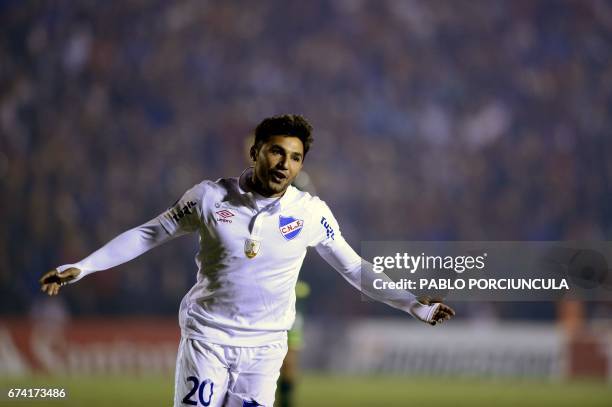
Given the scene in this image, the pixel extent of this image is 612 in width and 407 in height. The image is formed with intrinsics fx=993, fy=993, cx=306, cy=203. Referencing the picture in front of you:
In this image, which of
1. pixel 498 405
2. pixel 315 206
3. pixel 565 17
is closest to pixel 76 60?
pixel 565 17

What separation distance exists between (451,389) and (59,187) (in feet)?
22.1

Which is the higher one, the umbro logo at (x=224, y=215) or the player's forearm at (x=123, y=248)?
the umbro logo at (x=224, y=215)

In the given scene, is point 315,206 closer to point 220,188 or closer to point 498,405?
point 220,188

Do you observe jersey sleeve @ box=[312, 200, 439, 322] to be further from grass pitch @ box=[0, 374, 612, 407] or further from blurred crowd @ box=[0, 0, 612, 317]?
blurred crowd @ box=[0, 0, 612, 317]

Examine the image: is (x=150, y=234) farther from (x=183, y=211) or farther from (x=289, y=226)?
(x=289, y=226)

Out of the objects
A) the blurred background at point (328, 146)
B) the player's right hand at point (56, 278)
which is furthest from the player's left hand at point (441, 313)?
the blurred background at point (328, 146)

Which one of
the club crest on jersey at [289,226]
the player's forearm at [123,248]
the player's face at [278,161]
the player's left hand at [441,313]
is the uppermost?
the player's face at [278,161]

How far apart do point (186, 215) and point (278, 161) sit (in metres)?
0.49

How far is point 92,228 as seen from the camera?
1469 centimetres

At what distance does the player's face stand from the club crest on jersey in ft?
0.46

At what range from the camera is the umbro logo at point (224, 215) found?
4.49 m

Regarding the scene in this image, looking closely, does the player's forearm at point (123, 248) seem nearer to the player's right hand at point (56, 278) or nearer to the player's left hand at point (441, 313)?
the player's right hand at point (56, 278)

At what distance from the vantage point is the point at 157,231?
4547mm

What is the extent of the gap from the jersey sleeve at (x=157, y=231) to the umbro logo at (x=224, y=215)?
0.29ft
